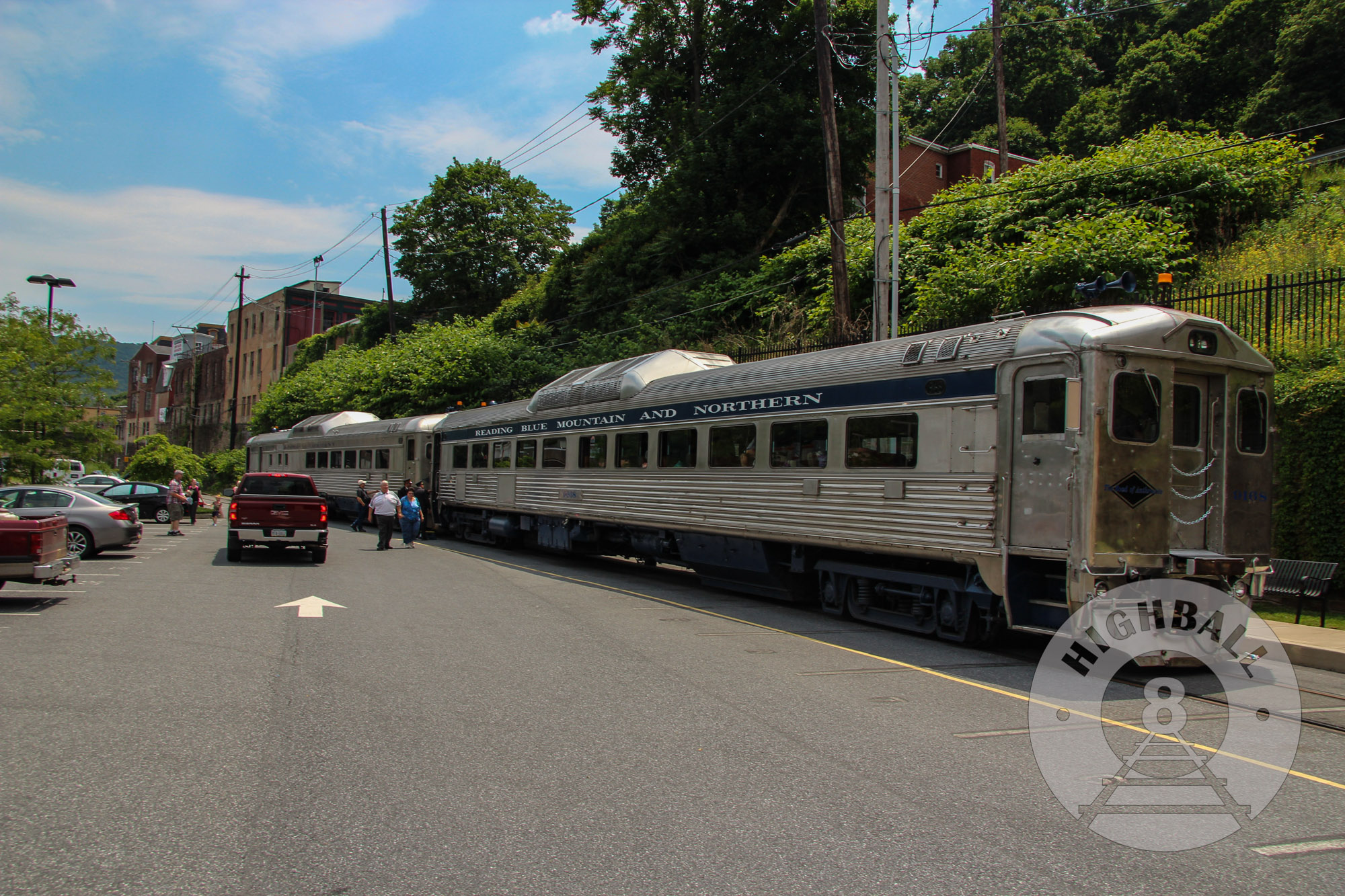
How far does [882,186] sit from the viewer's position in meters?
15.2

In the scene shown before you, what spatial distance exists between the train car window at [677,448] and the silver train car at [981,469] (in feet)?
0.16

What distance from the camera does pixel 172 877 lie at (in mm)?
3742

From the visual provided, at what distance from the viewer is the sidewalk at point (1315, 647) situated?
889 centimetres

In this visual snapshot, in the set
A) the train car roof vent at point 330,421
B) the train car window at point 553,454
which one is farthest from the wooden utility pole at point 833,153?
the train car roof vent at point 330,421

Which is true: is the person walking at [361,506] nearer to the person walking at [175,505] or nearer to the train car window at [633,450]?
the person walking at [175,505]

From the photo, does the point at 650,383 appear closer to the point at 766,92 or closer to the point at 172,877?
the point at 172,877

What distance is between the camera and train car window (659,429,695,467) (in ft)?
46.3

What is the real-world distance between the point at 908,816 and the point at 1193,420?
5998 mm

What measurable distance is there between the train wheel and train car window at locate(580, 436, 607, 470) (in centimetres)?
591

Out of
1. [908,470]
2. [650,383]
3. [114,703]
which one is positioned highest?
[650,383]

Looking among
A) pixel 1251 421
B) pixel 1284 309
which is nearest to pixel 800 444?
pixel 1251 421

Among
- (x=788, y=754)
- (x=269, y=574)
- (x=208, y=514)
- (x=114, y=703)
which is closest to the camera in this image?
(x=788, y=754)

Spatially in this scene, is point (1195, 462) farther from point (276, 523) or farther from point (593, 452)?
point (276, 523)

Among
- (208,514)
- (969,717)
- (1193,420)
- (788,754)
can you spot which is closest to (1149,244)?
(1193,420)
